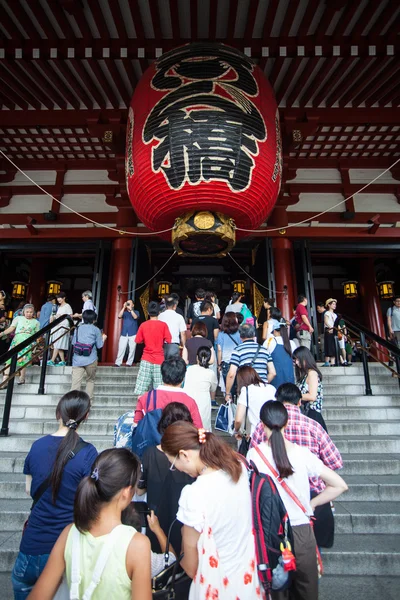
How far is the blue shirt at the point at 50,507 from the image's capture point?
164 centimetres

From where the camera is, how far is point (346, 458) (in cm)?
368

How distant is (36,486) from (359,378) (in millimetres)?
5323

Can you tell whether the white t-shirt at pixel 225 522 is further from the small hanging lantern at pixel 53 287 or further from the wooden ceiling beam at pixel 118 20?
the small hanging lantern at pixel 53 287

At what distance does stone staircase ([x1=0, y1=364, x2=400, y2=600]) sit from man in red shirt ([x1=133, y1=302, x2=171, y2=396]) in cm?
73

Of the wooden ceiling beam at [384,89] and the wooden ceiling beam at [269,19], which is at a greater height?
the wooden ceiling beam at [384,89]

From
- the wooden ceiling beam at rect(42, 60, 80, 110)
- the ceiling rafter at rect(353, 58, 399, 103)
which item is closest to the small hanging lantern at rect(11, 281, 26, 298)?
the wooden ceiling beam at rect(42, 60, 80, 110)

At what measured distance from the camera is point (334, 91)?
6637 millimetres

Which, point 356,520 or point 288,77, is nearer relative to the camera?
point 356,520

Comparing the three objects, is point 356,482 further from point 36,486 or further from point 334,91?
point 334,91

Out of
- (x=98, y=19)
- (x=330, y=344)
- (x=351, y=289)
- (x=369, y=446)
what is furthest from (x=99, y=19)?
(x=351, y=289)

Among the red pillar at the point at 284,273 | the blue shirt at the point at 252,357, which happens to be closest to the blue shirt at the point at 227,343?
the blue shirt at the point at 252,357

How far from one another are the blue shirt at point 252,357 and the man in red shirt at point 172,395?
3.71 ft

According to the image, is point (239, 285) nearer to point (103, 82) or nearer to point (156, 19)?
point (103, 82)

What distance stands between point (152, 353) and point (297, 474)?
2.50m
